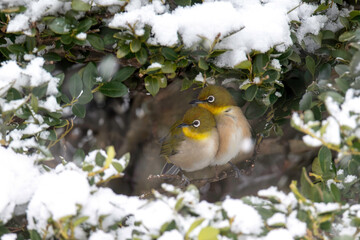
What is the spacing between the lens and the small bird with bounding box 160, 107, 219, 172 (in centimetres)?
211

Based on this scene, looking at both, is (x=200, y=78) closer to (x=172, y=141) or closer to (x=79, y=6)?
(x=79, y=6)

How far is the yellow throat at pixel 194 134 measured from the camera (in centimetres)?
211

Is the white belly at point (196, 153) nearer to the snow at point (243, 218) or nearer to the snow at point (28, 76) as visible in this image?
the snow at point (28, 76)

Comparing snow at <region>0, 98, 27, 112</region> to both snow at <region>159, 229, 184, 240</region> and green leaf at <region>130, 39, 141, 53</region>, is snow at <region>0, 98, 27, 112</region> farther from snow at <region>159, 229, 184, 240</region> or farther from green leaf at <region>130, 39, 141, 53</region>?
snow at <region>159, 229, 184, 240</region>

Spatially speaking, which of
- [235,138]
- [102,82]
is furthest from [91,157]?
[235,138]

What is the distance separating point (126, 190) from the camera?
298 cm

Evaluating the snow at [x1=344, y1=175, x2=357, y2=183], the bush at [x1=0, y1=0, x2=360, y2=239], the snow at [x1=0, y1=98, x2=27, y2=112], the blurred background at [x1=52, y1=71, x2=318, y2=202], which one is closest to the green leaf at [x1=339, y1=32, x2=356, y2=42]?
the bush at [x1=0, y1=0, x2=360, y2=239]

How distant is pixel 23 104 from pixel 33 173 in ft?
0.67

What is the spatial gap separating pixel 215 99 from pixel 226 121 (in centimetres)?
11

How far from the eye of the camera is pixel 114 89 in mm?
1585

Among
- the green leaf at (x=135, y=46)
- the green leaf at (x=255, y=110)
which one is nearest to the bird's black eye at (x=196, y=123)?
the green leaf at (x=255, y=110)

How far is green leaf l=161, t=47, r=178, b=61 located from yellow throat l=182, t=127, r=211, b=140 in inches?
25.2

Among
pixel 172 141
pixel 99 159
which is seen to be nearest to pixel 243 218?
pixel 99 159

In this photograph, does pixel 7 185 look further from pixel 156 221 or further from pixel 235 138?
pixel 235 138
